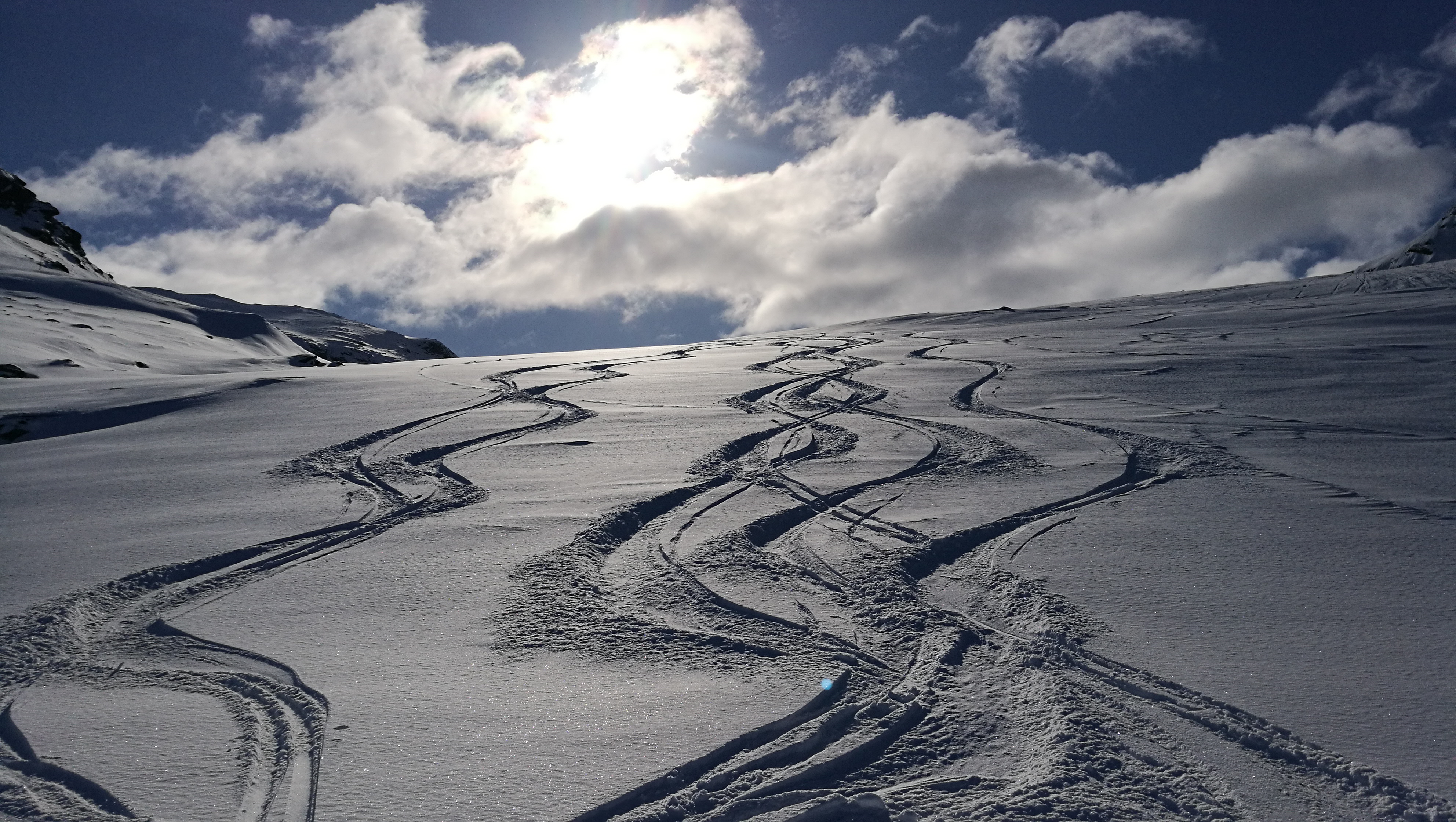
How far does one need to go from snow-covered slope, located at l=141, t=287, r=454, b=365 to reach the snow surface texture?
3590 centimetres

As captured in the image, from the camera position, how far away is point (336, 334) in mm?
47969

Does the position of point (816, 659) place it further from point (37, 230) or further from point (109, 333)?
point (37, 230)

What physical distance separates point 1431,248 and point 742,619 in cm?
10930

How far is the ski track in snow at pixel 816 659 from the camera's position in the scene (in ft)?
6.57

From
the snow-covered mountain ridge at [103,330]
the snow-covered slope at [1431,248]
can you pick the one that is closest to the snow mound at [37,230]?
the snow-covered mountain ridge at [103,330]

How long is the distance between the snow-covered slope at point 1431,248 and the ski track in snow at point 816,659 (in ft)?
303

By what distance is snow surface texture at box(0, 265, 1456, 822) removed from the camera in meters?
2.07

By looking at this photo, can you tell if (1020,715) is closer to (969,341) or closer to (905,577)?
(905,577)

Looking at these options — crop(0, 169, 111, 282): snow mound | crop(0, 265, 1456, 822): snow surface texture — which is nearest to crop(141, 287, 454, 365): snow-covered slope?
crop(0, 169, 111, 282): snow mound

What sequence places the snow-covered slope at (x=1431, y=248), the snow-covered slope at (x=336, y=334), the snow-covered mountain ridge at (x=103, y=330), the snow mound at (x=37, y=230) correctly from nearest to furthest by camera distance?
the snow-covered mountain ridge at (x=103, y=330) < the snow mound at (x=37, y=230) < the snow-covered slope at (x=336, y=334) < the snow-covered slope at (x=1431, y=248)

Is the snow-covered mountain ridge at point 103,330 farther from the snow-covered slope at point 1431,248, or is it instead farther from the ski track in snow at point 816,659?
the snow-covered slope at point 1431,248

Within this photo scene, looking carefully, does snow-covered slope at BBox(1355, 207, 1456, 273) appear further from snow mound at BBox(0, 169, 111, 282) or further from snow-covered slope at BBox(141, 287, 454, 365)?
snow mound at BBox(0, 169, 111, 282)

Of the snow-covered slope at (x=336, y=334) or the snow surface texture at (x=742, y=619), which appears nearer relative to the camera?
the snow surface texture at (x=742, y=619)

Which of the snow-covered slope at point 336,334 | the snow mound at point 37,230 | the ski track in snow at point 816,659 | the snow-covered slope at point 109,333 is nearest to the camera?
the ski track in snow at point 816,659
